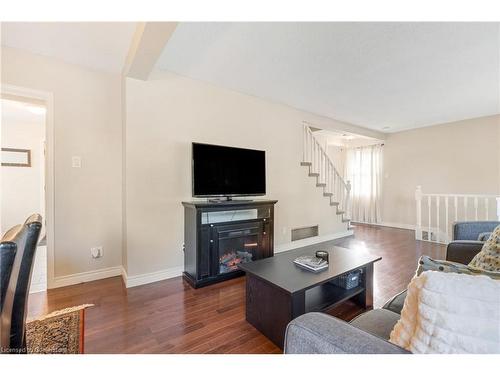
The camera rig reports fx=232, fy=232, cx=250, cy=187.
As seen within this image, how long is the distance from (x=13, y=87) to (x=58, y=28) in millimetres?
757

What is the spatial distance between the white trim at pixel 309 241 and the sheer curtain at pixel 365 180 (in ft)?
5.46

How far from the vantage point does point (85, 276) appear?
97.5 inches

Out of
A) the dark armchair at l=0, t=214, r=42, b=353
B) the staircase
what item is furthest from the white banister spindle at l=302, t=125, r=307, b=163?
the dark armchair at l=0, t=214, r=42, b=353

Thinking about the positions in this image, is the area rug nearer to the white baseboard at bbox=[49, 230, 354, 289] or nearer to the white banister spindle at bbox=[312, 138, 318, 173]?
the white baseboard at bbox=[49, 230, 354, 289]

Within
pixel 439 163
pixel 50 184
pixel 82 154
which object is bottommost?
pixel 50 184

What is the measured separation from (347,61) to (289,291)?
7.73ft

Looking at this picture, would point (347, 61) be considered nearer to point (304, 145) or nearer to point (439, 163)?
point (304, 145)

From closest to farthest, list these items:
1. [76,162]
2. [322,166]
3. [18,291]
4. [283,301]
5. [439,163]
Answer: [18,291], [283,301], [76,162], [322,166], [439,163]

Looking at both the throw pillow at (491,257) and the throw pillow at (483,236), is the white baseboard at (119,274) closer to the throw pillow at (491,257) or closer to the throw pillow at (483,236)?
the throw pillow at (491,257)

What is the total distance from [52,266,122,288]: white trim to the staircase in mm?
3085

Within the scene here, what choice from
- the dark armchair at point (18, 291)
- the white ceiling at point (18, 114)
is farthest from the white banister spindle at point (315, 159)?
the white ceiling at point (18, 114)

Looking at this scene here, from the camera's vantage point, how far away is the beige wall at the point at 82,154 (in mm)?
2301

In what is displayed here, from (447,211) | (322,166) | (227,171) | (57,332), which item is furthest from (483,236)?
(57,332)
